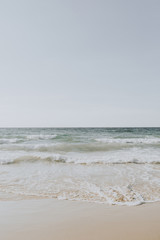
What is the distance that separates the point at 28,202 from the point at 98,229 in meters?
1.98

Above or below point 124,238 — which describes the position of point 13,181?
below

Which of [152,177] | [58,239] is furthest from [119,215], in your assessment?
[152,177]

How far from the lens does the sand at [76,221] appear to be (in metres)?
2.42

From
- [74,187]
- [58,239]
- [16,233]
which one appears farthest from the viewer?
[74,187]

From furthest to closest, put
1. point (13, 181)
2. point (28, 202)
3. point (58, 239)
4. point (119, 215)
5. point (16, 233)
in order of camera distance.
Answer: point (13, 181), point (28, 202), point (119, 215), point (16, 233), point (58, 239)

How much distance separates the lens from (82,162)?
8.18 meters

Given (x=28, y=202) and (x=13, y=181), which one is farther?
(x=13, y=181)

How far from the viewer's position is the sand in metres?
2.42

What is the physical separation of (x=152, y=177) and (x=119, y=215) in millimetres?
3235

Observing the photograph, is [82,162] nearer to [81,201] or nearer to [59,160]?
[59,160]

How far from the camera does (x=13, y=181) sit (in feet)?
17.2

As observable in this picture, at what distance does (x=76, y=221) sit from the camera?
2.85 metres

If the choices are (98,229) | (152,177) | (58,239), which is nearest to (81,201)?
(98,229)

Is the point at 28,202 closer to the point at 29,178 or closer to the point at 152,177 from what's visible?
the point at 29,178
